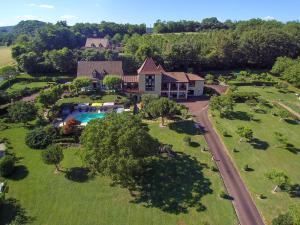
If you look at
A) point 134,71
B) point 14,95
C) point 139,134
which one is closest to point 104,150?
point 139,134

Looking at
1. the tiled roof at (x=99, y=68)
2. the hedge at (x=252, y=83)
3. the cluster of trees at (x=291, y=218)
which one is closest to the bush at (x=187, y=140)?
the cluster of trees at (x=291, y=218)

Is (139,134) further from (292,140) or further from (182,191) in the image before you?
(292,140)

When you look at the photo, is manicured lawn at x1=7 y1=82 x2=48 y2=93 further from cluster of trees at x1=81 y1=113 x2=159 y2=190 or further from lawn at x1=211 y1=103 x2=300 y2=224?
lawn at x1=211 y1=103 x2=300 y2=224

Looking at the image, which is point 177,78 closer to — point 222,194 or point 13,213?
point 222,194

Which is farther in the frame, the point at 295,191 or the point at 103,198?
the point at 295,191

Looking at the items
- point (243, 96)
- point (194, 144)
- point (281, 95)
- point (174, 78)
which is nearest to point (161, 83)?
point (174, 78)
